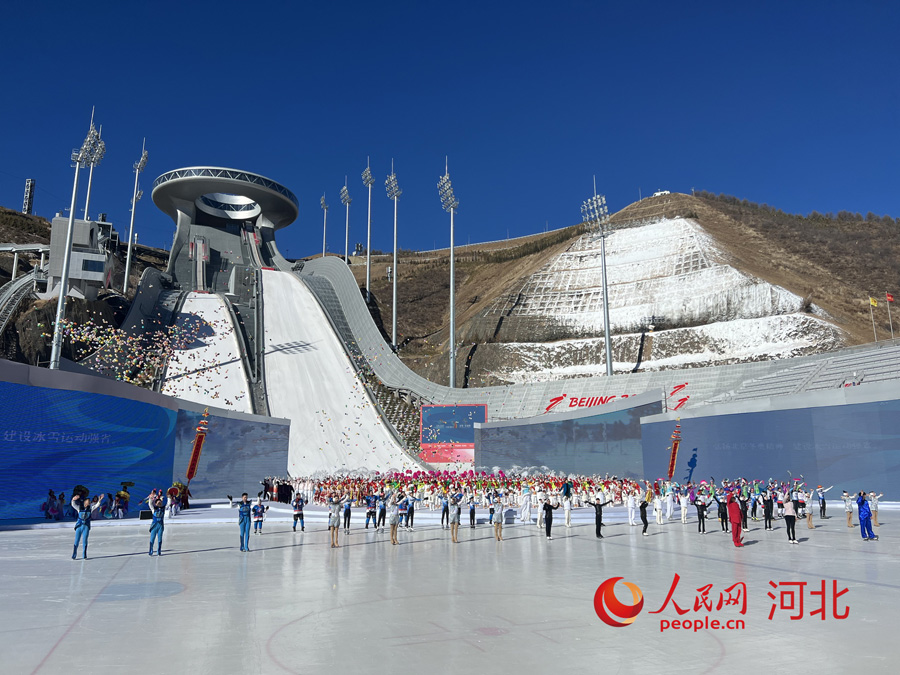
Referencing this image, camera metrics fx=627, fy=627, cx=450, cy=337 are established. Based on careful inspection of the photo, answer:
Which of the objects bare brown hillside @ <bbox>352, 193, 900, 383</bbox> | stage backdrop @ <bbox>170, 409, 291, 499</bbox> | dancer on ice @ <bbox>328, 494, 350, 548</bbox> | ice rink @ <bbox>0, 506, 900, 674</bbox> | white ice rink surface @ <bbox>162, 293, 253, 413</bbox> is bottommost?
ice rink @ <bbox>0, 506, 900, 674</bbox>

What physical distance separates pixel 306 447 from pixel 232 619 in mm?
29771

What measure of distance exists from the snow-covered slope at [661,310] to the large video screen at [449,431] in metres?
11.8

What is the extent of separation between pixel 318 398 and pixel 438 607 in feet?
112

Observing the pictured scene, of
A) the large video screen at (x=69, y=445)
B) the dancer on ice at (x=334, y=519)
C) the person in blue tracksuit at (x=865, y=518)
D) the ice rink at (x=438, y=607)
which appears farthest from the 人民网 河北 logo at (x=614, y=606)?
the large video screen at (x=69, y=445)

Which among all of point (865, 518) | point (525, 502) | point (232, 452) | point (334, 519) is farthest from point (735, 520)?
point (232, 452)

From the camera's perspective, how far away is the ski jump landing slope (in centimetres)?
3581

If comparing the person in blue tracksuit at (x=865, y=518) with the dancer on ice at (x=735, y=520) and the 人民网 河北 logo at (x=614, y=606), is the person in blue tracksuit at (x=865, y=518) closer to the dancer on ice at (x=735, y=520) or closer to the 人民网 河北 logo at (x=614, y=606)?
the dancer on ice at (x=735, y=520)

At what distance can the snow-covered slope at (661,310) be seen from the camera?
4434 cm

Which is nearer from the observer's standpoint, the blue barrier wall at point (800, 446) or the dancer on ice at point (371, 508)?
the dancer on ice at point (371, 508)

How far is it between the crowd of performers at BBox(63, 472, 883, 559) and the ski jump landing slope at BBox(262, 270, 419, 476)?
389cm

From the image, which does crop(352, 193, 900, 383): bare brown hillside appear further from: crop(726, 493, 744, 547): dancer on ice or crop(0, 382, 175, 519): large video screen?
crop(726, 493, 744, 547): dancer on ice

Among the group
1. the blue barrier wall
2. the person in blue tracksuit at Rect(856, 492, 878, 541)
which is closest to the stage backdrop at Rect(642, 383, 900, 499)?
the blue barrier wall

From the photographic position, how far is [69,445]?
18.8 m

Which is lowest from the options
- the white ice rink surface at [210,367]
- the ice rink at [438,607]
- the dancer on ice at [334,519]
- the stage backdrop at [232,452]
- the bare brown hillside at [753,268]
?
the ice rink at [438,607]
